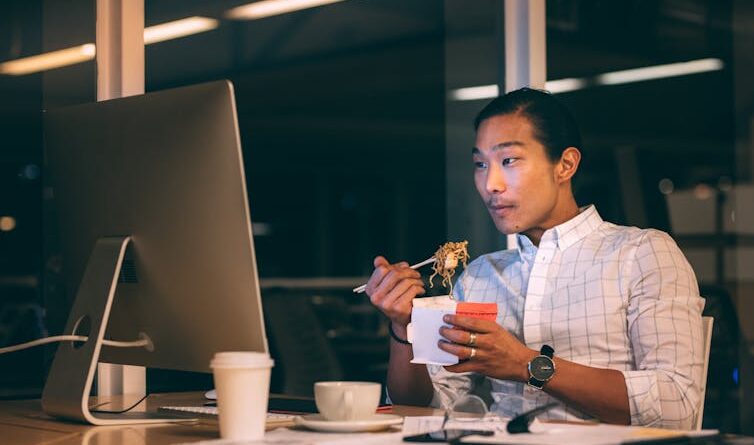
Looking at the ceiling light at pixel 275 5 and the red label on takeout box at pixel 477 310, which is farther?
the ceiling light at pixel 275 5

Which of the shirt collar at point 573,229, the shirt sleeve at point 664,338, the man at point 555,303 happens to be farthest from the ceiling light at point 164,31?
the shirt sleeve at point 664,338

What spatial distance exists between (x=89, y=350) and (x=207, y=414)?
241mm

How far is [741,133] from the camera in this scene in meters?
3.71

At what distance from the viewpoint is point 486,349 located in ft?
6.21

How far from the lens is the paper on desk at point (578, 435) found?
1360mm

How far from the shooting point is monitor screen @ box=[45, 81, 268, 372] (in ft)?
5.32

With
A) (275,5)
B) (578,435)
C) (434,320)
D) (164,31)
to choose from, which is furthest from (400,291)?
(275,5)

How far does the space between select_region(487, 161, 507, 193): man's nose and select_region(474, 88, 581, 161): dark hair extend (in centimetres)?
12

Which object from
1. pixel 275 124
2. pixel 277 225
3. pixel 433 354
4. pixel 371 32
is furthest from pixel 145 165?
pixel 277 225

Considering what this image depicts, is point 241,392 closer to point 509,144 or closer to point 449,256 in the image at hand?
point 449,256

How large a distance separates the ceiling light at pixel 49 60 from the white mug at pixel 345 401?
1570 millimetres

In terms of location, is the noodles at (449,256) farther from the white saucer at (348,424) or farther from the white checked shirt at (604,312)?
the white saucer at (348,424)

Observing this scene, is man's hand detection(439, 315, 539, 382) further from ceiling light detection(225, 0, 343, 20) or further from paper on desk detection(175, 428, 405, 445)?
ceiling light detection(225, 0, 343, 20)

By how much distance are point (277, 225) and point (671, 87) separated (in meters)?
13.2
